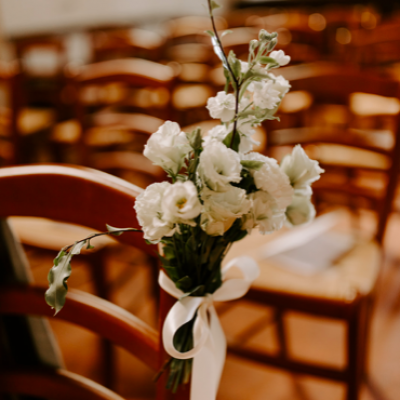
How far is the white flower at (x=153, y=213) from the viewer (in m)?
0.40

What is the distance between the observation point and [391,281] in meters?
2.00

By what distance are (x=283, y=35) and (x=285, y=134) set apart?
196 centimetres

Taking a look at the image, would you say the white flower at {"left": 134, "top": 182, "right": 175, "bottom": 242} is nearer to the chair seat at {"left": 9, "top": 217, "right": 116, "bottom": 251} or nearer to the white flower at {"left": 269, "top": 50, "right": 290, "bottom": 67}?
the white flower at {"left": 269, "top": 50, "right": 290, "bottom": 67}

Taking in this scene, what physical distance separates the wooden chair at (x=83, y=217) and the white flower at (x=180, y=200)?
13cm

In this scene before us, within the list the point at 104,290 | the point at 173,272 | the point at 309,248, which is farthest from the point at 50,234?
the point at 173,272

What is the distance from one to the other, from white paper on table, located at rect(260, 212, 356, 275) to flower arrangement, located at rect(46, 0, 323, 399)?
0.72 meters

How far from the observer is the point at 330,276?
3.72ft

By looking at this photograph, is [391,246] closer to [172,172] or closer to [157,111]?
[157,111]

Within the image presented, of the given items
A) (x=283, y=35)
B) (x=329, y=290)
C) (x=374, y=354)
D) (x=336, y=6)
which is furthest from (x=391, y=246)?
(x=336, y=6)

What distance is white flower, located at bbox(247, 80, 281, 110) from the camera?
1.39ft

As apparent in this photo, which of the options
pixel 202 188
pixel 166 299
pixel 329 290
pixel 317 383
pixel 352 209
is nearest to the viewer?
pixel 202 188

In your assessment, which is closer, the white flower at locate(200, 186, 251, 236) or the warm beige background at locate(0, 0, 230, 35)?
the white flower at locate(200, 186, 251, 236)

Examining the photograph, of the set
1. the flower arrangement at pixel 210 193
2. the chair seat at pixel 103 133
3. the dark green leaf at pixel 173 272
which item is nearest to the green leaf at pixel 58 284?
the flower arrangement at pixel 210 193

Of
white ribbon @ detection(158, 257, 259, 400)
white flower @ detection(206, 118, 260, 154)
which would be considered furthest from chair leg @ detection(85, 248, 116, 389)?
white flower @ detection(206, 118, 260, 154)
